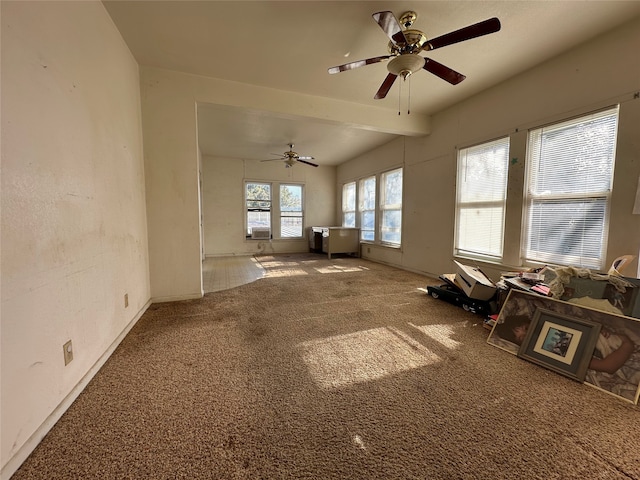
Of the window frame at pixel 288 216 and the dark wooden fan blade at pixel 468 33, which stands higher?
the dark wooden fan blade at pixel 468 33

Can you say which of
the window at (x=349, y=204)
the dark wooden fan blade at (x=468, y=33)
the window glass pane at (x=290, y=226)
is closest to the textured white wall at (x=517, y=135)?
the dark wooden fan blade at (x=468, y=33)

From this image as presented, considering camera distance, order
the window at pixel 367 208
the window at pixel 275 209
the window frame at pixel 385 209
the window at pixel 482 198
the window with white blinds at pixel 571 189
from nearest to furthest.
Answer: the window with white blinds at pixel 571 189 < the window at pixel 482 198 < the window frame at pixel 385 209 < the window at pixel 367 208 < the window at pixel 275 209

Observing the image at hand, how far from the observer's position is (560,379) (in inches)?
64.0

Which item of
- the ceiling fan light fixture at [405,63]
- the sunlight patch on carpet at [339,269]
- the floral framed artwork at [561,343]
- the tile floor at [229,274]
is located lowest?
the tile floor at [229,274]

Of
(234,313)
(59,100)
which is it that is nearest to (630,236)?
(234,313)

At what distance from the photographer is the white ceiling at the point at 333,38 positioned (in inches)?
81.3

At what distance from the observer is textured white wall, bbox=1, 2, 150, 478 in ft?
3.43

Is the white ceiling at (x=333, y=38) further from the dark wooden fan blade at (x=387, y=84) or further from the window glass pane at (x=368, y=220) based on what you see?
the window glass pane at (x=368, y=220)

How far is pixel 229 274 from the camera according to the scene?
4773mm

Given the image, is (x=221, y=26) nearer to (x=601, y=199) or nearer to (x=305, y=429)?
(x=305, y=429)

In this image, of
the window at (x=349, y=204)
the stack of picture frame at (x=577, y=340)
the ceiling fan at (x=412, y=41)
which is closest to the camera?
the stack of picture frame at (x=577, y=340)

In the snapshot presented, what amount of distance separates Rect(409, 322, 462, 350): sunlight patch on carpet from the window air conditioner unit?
5646 millimetres

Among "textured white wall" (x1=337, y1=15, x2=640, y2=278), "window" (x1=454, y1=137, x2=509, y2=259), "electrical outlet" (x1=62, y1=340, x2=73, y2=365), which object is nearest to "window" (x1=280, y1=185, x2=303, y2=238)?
"textured white wall" (x1=337, y1=15, x2=640, y2=278)

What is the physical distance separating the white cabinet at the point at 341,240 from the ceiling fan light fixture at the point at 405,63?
449cm
